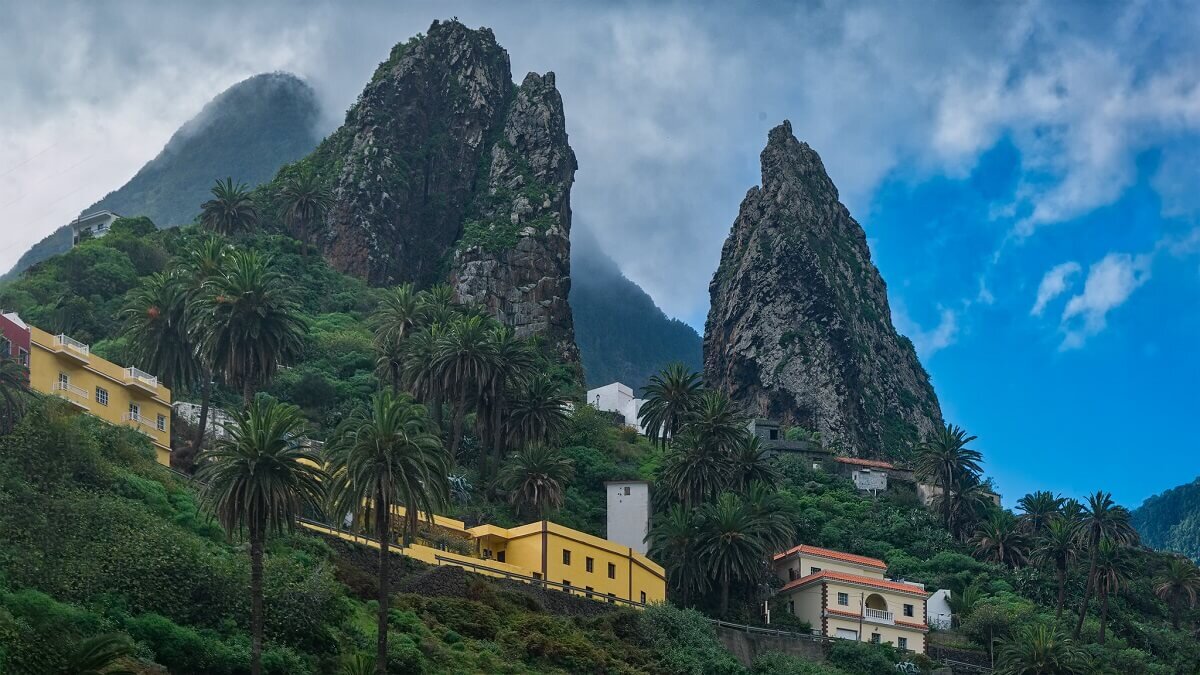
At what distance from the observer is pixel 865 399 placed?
612 ft

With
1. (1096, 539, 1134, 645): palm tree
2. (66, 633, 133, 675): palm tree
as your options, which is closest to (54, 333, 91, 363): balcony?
(66, 633, 133, 675): palm tree

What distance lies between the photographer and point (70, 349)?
3447 inches

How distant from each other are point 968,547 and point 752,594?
103 ft

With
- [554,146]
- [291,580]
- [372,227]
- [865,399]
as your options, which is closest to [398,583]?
[291,580]

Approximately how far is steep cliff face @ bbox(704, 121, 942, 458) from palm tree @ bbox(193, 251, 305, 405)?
85627mm

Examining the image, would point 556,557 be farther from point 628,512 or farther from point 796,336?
point 796,336

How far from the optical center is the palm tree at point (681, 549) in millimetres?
100875

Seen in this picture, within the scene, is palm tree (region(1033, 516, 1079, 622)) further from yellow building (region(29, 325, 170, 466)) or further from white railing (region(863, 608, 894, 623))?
yellow building (region(29, 325, 170, 466))

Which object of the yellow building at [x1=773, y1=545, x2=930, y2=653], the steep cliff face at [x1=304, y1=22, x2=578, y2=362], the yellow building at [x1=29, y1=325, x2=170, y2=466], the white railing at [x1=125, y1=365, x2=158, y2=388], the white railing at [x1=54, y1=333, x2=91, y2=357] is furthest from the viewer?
the steep cliff face at [x1=304, y1=22, x2=578, y2=362]

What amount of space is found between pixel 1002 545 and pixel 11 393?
3120 inches

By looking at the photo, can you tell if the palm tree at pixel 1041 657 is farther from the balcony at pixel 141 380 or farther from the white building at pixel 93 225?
the white building at pixel 93 225

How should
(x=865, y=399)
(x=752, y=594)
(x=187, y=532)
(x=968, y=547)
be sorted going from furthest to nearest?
1. (x=865, y=399)
2. (x=968, y=547)
3. (x=752, y=594)
4. (x=187, y=532)

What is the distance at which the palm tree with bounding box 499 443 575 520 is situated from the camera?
10119 cm

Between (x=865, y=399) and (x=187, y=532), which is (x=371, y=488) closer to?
(x=187, y=532)
